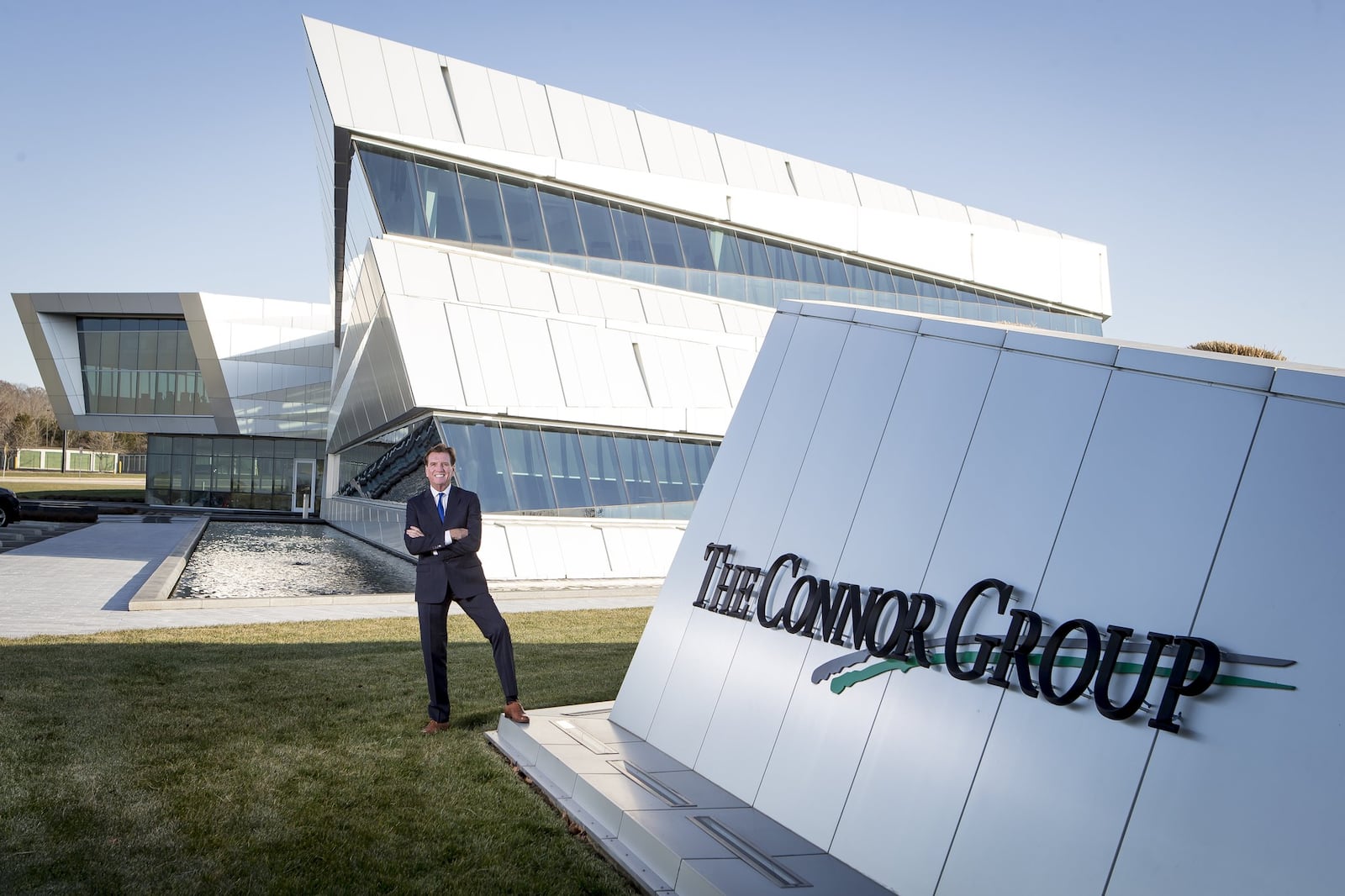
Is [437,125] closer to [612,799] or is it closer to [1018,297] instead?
[612,799]

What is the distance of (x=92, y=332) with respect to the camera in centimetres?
5191

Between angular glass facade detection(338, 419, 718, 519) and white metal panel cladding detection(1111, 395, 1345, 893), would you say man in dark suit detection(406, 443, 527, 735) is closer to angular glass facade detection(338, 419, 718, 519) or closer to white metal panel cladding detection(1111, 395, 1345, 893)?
white metal panel cladding detection(1111, 395, 1345, 893)

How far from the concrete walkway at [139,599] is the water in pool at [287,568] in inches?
25.8

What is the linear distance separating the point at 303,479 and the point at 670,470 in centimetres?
3713

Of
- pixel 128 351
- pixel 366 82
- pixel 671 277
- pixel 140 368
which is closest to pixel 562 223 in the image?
pixel 671 277

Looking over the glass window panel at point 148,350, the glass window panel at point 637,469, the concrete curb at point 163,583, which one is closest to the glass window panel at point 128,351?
the glass window panel at point 148,350

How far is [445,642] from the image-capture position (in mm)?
7629

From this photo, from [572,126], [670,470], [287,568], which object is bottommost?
[287,568]

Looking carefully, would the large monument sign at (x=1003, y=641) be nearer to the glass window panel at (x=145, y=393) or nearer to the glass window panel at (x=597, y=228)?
the glass window panel at (x=597, y=228)

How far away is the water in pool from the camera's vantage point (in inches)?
700

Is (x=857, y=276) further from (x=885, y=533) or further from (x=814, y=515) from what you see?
(x=885, y=533)

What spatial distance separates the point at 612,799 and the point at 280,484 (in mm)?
52805

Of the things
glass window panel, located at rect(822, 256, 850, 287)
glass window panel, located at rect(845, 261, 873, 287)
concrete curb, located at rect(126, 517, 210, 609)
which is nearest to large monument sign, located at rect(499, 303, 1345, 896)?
concrete curb, located at rect(126, 517, 210, 609)

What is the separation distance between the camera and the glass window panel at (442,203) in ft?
67.4
